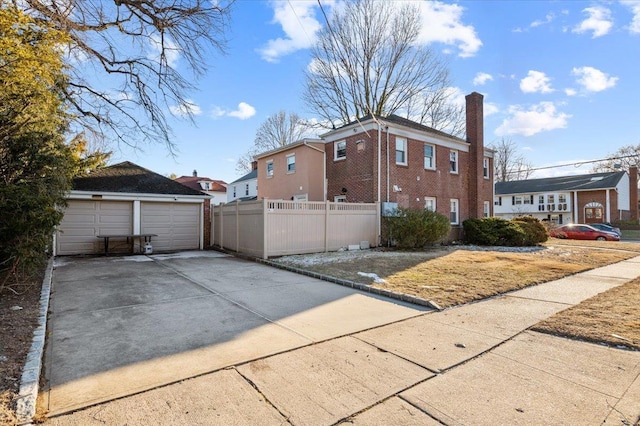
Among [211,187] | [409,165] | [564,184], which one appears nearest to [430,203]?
[409,165]

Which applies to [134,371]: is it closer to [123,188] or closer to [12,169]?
[12,169]

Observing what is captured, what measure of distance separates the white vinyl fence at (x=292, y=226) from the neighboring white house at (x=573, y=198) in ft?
72.1

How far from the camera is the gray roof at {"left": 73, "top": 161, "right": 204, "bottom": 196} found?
13.4 m

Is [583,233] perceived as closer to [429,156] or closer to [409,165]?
[429,156]

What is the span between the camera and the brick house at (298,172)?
1723cm

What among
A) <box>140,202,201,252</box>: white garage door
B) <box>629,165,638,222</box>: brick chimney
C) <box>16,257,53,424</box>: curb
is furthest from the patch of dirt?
<box>629,165,638,222</box>: brick chimney

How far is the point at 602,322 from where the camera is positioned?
477 centimetres

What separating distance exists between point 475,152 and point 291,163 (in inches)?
424

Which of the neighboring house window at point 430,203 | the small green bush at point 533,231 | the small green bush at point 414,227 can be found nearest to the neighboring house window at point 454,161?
the neighboring house window at point 430,203

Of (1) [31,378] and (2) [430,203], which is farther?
(2) [430,203]

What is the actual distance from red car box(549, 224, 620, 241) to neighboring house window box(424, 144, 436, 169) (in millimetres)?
14761

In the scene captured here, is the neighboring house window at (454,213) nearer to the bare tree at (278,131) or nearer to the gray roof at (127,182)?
the gray roof at (127,182)

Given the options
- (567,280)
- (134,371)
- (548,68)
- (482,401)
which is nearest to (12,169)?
(134,371)

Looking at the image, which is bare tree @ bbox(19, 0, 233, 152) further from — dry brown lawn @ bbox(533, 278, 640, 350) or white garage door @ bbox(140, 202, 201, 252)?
dry brown lawn @ bbox(533, 278, 640, 350)
